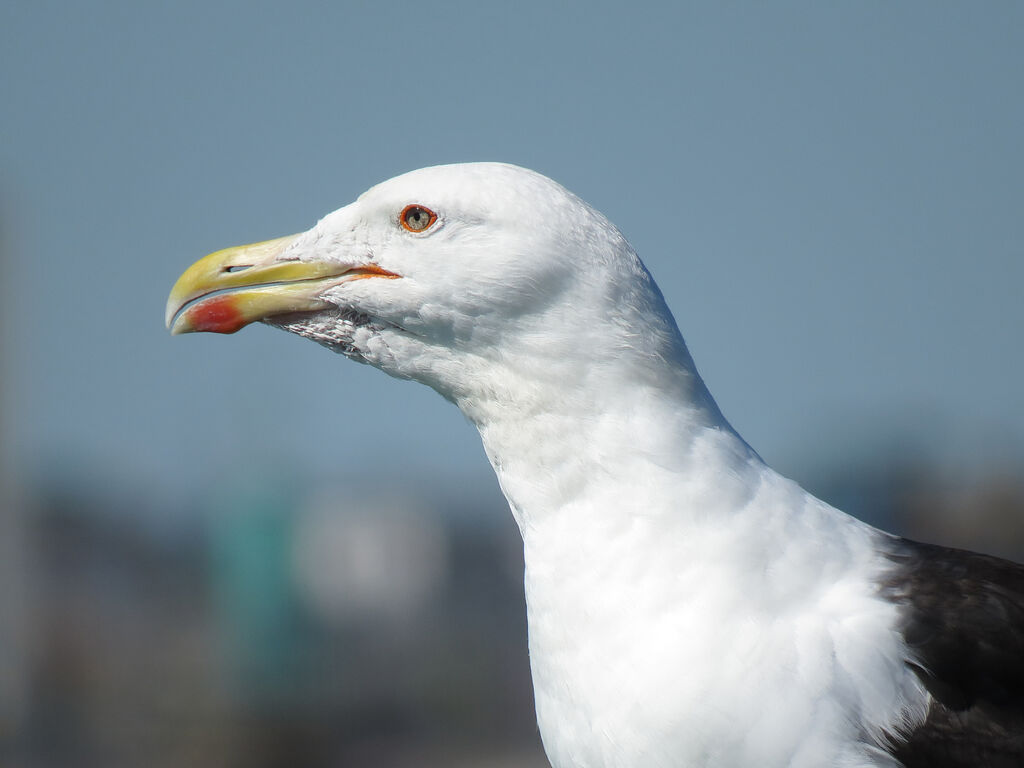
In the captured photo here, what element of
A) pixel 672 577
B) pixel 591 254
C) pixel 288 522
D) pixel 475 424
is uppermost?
pixel 591 254

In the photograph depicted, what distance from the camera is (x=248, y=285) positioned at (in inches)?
130

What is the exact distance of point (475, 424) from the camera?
10.4 feet

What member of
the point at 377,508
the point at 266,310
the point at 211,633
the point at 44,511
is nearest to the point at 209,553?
the point at 211,633

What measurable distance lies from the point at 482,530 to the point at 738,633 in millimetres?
41003

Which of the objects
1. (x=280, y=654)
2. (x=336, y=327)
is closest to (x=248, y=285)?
(x=336, y=327)

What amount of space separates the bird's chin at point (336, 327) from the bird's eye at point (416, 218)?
25 cm

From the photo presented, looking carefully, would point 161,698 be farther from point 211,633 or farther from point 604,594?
point 604,594

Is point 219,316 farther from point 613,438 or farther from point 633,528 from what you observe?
point 633,528

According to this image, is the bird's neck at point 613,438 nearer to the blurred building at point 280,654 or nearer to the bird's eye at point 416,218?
the bird's eye at point 416,218

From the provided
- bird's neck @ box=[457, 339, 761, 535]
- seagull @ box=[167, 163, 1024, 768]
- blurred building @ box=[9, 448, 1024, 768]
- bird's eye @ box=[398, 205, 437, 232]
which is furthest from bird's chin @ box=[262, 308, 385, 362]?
blurred building @ box=[9, 448, 1024, 768]

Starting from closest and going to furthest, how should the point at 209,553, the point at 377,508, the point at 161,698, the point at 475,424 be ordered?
the point at 475,424, the point at 161,698, the point at 209,553, the point at 377,508

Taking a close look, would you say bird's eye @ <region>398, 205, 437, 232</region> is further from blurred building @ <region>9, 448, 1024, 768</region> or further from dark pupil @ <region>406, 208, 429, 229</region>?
blurred building @ <region>9, 448, 1024, 768</region>

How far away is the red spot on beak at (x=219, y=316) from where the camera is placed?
327 cm

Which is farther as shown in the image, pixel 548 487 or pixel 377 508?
pixel 377 508
